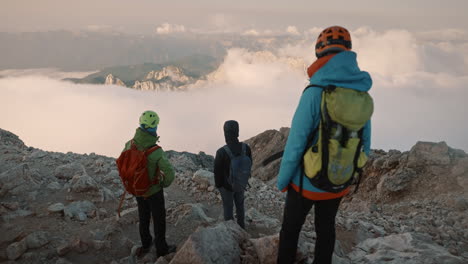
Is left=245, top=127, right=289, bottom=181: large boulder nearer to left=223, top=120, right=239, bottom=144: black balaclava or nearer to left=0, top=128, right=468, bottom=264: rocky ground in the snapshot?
left=0, top=128, right=468, bottom=264: rocky ground

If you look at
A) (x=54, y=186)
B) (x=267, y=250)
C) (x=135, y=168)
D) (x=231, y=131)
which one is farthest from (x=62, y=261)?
(x=54, y=186)

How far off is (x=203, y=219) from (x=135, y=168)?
3.18 metres

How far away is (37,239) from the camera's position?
5.28 meters

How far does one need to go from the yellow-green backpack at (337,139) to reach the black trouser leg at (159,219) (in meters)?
2.93

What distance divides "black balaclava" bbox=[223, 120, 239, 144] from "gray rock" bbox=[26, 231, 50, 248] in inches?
151

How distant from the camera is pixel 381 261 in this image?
4.95 meters

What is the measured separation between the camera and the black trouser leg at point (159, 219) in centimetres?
509

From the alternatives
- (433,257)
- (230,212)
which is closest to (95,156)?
(230,212)

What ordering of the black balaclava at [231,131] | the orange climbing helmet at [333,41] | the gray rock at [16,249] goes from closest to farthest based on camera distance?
the orange climbing helmet at [333,41]
the gray rock at [16,249]
the black balaclava at [231,131]

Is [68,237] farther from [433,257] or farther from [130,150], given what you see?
[433,257]

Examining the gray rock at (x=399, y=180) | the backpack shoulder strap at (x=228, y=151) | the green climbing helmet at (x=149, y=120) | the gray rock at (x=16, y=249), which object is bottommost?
the gray rock at (x=399, y=180)

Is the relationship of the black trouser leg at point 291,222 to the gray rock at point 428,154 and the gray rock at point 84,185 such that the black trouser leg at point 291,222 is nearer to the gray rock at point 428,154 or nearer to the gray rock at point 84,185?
the gray rock at point 84,185

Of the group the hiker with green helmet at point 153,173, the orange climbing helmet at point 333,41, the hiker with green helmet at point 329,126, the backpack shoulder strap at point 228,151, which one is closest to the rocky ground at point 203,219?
the hiker with green helmet at point 153,173

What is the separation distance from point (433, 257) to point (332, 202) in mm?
2793
